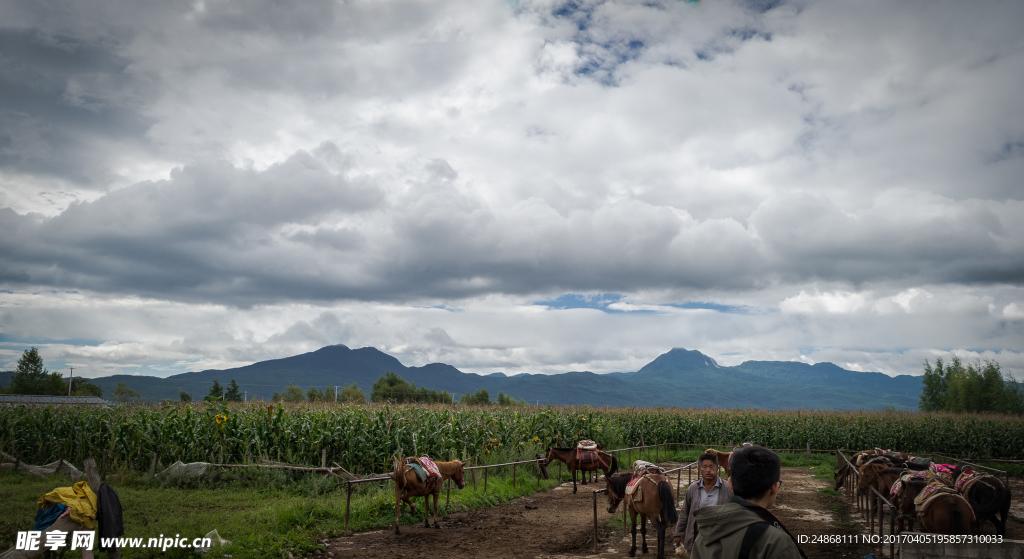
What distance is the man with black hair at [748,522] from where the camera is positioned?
2.63 meters

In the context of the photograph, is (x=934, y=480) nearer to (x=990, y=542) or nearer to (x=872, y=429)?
(x=990, y=542)

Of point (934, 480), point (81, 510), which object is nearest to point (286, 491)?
point (81, 510)

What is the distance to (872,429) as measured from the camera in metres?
29.8

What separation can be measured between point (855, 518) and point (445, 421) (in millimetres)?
11886

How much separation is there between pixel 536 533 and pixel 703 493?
499cm

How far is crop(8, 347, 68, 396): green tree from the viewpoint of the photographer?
75.7 m

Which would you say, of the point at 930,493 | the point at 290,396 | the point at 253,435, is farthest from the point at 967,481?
the point at 290,396

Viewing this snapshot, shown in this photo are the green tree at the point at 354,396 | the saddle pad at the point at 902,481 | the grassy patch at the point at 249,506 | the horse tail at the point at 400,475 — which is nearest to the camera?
the grassy patch at the point at 249,506

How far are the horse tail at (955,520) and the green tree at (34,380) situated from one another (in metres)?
89.4

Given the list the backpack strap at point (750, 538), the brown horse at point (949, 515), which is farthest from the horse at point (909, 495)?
the backpack strap at point (750, 538)

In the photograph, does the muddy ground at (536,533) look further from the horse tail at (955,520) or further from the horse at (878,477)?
the horse tail at (955,520)

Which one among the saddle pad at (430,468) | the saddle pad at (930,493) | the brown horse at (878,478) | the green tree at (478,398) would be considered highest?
the saddle pad at (930,493)

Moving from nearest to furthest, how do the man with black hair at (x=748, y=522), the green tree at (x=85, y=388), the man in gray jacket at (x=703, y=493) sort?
the man with black hair at (x=748, y=522) → the man in gray jacket at (x=703, y=493) → the green tree at (x=85, y=388)

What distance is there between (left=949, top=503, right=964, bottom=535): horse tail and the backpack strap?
8884mm
